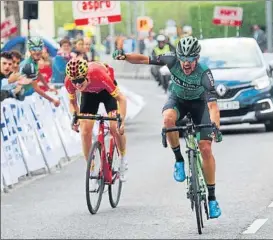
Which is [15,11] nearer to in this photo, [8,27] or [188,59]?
[8,27]

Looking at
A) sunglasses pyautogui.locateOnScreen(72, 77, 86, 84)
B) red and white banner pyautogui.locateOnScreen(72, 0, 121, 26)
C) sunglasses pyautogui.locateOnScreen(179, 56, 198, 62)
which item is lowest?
sunglasses pyautogui.locateOnScreen(72, 77, 86, 84)

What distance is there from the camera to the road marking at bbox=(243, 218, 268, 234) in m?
9.44

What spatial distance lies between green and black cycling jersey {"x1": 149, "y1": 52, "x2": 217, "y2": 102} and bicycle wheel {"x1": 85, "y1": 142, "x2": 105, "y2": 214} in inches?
130

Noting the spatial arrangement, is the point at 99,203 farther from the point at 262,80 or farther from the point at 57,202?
the point at 262,80

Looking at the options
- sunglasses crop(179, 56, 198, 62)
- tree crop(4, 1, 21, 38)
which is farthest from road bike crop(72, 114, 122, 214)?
tree crop(4, 1, 21, 38)

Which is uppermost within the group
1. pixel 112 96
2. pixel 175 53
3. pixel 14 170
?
pixel 175 53

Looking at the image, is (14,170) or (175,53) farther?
(14,170)

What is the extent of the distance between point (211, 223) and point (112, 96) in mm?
1277

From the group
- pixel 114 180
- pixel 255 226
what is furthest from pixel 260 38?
pixel 114 180

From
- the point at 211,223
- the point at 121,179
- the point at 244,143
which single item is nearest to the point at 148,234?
the point at 211,223

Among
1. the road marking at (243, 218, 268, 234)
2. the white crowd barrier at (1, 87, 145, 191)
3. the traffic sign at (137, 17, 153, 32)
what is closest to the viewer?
the road marking at (243, 218, 268, 234)

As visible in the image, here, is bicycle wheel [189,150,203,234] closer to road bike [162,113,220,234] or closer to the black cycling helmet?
road bike [162,113,220,234]

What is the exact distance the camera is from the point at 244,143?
1498 centimetres

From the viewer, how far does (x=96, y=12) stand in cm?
799
